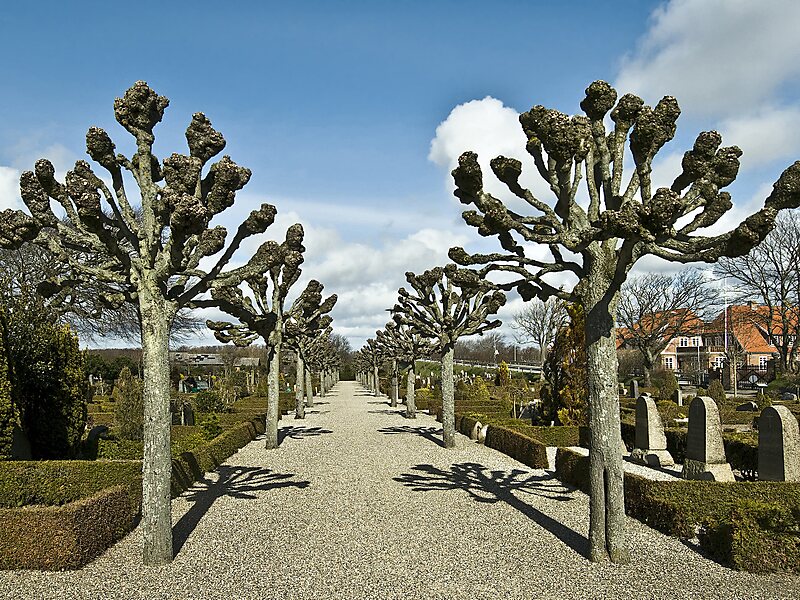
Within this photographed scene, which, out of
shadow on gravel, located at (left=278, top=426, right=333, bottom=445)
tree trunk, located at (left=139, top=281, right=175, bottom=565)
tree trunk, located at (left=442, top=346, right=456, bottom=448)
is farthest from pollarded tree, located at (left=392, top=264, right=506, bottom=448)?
tree trunk, located at (left=139, top=281, right=175, bottom=565)

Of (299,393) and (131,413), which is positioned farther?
(299,393)

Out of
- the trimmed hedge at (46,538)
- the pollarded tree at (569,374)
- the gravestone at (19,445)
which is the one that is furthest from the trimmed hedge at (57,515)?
the pollarded tree at (569,374)

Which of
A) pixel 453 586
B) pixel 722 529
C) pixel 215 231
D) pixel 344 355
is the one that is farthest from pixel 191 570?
pixel 344 355

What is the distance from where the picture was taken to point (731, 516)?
7.04 m

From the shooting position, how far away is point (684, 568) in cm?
666

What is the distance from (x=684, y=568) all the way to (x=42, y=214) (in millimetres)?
7769

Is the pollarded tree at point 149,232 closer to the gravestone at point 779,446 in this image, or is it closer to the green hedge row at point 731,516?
the green hedge row at point 731,516

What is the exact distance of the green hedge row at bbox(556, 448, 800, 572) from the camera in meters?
6.58

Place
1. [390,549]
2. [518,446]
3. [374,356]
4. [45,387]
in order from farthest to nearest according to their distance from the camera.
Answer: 1. [374,356]
2. [518,446]
3. [45,387]
4. [390,549]

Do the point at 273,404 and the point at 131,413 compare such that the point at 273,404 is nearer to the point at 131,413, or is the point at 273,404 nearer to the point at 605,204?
the point at 131,413

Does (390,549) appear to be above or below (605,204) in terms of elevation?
below

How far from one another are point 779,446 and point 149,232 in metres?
9.38

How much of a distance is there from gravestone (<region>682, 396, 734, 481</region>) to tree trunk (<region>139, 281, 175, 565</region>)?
830 cm

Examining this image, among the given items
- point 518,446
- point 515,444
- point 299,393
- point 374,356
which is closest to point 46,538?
point 518,446
